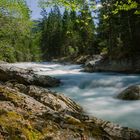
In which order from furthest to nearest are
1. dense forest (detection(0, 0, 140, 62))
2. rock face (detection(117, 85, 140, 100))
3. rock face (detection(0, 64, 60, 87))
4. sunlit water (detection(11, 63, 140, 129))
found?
rock face (detection(0, 64, 60, 87)) → rock face (detection(117, 85, 140, 100)) → sunlit water (detection(11, 63, 140, 129)) → dense forest (detection(0, 0, 140, 62))

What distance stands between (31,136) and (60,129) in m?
0.69

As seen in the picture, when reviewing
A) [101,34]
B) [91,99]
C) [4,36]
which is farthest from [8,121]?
[101,34]

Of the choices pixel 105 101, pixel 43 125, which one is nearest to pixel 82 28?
pixel 105 101

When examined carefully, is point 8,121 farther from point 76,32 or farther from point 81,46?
point 76,32

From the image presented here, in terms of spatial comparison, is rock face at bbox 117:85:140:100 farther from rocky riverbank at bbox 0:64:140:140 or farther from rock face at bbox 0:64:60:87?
rocky riverbank at bbox 0:64:140:140

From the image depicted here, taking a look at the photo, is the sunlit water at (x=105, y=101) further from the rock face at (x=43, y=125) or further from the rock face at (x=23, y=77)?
the rock face at (x=43, y=125)

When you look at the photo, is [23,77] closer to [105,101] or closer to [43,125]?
[105,101]

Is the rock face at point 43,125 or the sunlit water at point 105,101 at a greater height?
the rock face at point 43,125

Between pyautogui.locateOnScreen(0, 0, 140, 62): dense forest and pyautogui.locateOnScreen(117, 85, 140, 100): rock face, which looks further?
pyautogui.locateOnScreen(117, 85, 140, 100): rock face

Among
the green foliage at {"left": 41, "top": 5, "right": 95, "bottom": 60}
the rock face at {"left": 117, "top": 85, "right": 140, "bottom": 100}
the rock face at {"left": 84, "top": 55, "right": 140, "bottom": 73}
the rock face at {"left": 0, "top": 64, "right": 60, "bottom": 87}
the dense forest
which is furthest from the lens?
the green foliage at {"left": 41, "top": 5, "right": 95, "bottom": 60}

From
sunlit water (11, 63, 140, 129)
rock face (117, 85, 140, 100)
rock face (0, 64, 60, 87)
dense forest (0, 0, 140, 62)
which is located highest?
dense forest (0, 0, 140, 62)

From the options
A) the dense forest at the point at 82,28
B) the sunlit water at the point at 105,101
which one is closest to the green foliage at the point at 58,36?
the dense forest at the point at 82,28

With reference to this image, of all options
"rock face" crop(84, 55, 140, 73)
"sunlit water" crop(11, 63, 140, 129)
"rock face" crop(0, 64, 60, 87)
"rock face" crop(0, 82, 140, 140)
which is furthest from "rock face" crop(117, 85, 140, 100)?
"rock face" crop(84, 55, 140, 73)

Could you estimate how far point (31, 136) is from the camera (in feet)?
17.6
